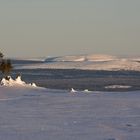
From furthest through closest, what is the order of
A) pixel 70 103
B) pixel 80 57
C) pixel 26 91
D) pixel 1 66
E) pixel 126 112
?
pixel 80 57
pixel 1 66
pixel 26 91
pixel 70 103
pixel 126 112

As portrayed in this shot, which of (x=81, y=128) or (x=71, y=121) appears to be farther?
(x=71, y=121)

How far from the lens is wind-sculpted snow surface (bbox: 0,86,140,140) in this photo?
1219cm

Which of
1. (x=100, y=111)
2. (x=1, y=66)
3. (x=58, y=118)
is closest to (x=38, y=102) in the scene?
(x=100, y=111)

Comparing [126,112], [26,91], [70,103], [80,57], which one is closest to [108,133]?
[126,112]

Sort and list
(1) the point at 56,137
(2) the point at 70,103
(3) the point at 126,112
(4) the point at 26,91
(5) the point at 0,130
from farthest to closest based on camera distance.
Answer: (4) the point at 26,91, (2) the point at 70,103, (3) the point at 126,112, (5) the point at 0,130, (1) the point at 56,137

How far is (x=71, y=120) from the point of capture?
14.9 m

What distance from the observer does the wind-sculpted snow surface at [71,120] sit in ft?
40.0

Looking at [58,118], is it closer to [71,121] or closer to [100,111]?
[71,121]

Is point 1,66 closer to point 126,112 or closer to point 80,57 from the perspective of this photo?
point 126,112

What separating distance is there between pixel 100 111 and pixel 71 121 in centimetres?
275

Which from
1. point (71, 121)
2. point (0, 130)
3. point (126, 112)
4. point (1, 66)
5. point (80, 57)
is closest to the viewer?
point (0, 130)

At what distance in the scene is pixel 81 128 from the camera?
13172 mm

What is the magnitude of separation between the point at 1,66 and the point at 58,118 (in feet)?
68.5

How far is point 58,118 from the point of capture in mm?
15477
